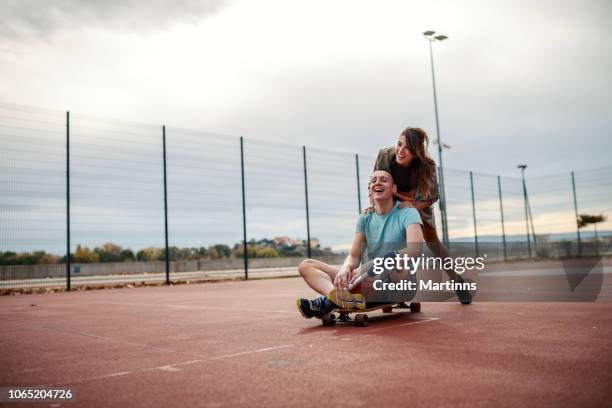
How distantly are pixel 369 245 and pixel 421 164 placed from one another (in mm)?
954

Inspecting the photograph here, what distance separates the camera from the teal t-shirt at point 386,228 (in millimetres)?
3650

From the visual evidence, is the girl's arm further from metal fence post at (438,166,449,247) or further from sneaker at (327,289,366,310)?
metal fence post at (438,166,449,247)

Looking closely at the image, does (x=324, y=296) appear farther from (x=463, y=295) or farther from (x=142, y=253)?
(x=142, y=253)

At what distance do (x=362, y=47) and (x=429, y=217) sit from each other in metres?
9.38

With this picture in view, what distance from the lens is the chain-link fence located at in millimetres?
10906

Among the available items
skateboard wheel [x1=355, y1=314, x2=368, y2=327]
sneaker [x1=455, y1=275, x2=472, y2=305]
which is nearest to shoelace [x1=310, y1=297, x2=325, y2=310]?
skateboard wheel [x1=355, y1=314, x2=368, y2=327]

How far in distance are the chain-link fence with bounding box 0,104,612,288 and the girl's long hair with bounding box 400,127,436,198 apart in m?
8.34

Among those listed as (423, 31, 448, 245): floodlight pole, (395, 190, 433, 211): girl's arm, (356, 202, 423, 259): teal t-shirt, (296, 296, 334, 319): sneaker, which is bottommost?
(296, 296, 334, 319): sneaker

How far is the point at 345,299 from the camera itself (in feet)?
11.3

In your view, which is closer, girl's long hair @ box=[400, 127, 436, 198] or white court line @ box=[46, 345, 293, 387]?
white court line @ box=[46, 345, 293, 387]

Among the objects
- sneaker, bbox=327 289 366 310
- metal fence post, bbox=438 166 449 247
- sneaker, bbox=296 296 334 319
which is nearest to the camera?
sneaker, bbox=327 289 366 310

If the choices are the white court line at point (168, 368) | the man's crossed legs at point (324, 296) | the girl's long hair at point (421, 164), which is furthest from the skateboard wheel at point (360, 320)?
the girl's long hair at point (421, 164)

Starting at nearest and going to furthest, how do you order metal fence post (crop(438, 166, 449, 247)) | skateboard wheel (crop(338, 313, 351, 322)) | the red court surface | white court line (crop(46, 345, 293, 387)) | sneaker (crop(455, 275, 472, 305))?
the red court surface
white court line (crop(46, 345, 293, 387))
skateboard wheel (crop(338, 313, 351, 322))
sneaker (crop(455, 275, 472, 305))
metal fence post (crop(438, 166, 449, 247))

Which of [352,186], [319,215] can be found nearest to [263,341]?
[319,215]
